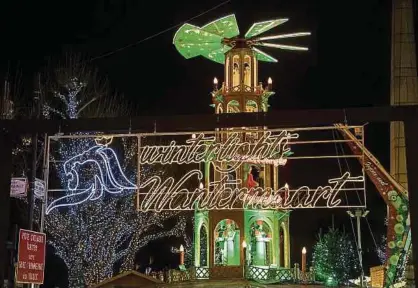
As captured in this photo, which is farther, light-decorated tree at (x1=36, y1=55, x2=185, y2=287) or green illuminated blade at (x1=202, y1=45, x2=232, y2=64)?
light-decorated tree at (x1=36, y1=55, x2=185, y2=287)

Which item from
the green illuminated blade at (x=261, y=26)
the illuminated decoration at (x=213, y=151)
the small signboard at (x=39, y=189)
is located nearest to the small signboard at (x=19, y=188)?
the small signboard at (x=39, y=189)

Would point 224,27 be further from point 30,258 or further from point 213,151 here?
point 30,258

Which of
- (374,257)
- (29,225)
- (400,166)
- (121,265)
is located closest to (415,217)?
(29,225)

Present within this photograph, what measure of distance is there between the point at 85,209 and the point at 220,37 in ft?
36.1

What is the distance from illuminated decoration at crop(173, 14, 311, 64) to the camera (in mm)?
20922

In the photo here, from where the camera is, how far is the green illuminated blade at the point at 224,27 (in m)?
20.7

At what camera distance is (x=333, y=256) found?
1447 inches

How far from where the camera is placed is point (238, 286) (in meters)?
19.8

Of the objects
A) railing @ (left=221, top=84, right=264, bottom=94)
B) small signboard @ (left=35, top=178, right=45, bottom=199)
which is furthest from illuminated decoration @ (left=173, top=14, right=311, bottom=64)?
small signboard @ (left=35, top=178, right=45, bottom=199)

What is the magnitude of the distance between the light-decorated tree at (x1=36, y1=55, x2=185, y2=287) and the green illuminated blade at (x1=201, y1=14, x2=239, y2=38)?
7.43 m

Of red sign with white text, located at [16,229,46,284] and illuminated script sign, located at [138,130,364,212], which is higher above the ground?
illuminated script sign, located at [138,130,364,212]

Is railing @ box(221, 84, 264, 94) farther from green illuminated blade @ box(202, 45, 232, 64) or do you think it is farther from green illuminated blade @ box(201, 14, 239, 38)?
green illuminated blade @ box(201, 14, 239, 38)

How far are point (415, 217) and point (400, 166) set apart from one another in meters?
16.6

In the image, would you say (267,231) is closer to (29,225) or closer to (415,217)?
(29,225)
